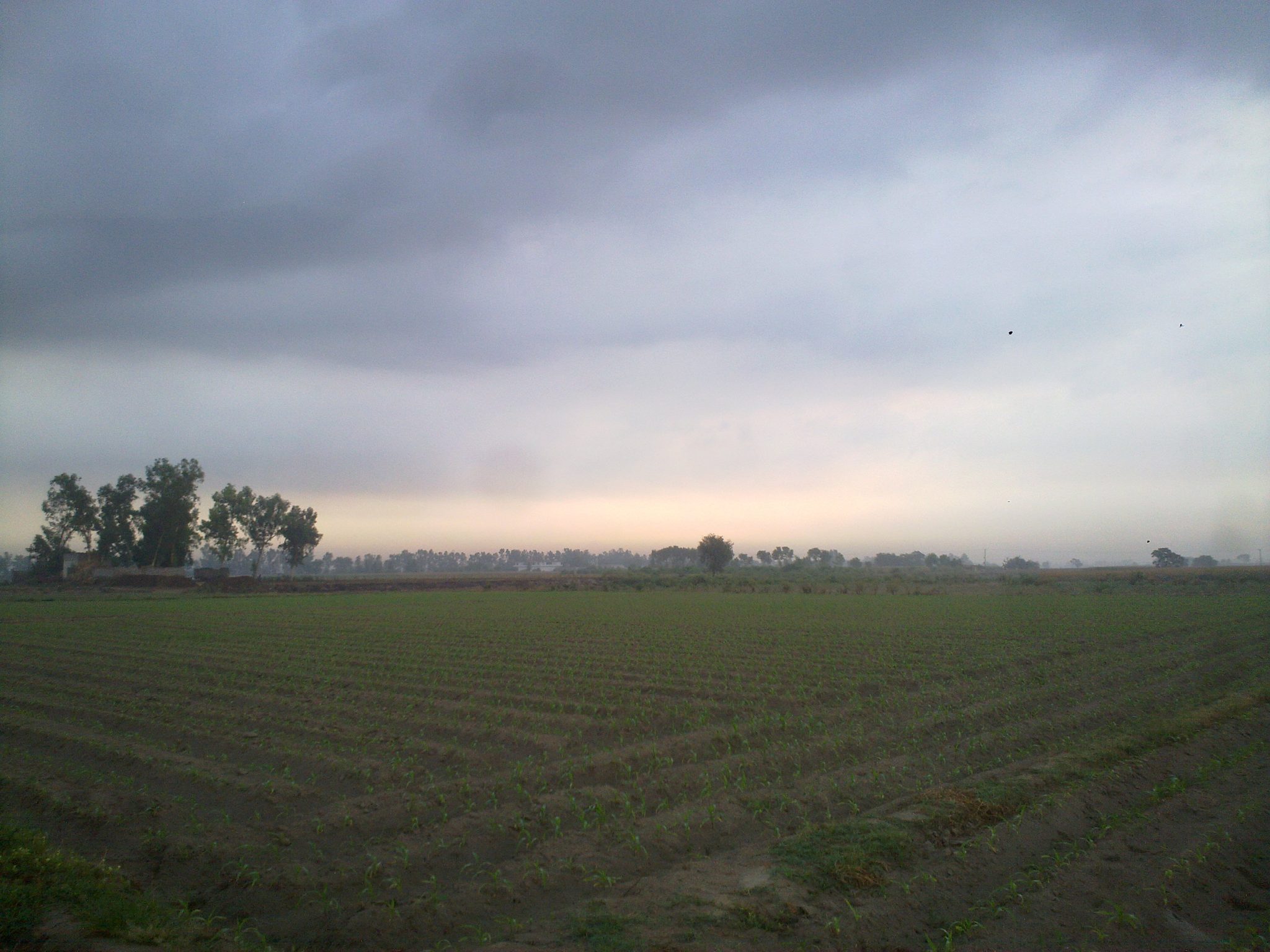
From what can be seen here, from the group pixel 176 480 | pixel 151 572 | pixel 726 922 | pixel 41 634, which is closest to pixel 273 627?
→ pixel 41 634

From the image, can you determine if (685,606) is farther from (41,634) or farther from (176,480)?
(176,480)

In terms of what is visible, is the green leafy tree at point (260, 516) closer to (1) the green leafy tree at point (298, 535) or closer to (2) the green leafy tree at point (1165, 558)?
(1) the green leafy tree at point (298, 535)

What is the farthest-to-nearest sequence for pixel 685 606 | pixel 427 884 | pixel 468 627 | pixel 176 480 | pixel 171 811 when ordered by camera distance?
1. pixel 176 480
2. pixel 685 606
3. pixel 468 627
4. pixel 171 811
5. pixel 427 884

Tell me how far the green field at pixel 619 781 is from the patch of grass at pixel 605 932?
0.09 ft

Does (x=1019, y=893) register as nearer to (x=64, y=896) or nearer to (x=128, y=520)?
(x=64, y=896)

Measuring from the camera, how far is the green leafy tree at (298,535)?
318 feet

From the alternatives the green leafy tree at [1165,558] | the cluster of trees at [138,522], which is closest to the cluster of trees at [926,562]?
the green leafy tree at [1165,558]

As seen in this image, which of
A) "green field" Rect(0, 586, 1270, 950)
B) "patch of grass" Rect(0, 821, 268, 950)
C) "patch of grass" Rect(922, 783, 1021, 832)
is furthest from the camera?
"patch of grass" Rect(922, 783, 1021, 832)

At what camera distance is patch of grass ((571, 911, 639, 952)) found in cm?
507

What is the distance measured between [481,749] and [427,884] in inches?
168

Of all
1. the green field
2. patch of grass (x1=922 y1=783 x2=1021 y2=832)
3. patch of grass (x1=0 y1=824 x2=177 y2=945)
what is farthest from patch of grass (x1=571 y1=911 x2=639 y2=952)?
patch of grass (x1=922 y1=783 x2=1021 y2=832)

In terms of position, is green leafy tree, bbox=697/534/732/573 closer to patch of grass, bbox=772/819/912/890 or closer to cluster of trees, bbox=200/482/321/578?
cluster of trees, bbox=200/482/321/578

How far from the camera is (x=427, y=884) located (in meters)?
6.39

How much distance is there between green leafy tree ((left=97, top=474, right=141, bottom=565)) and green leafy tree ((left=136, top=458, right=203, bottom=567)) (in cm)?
80
